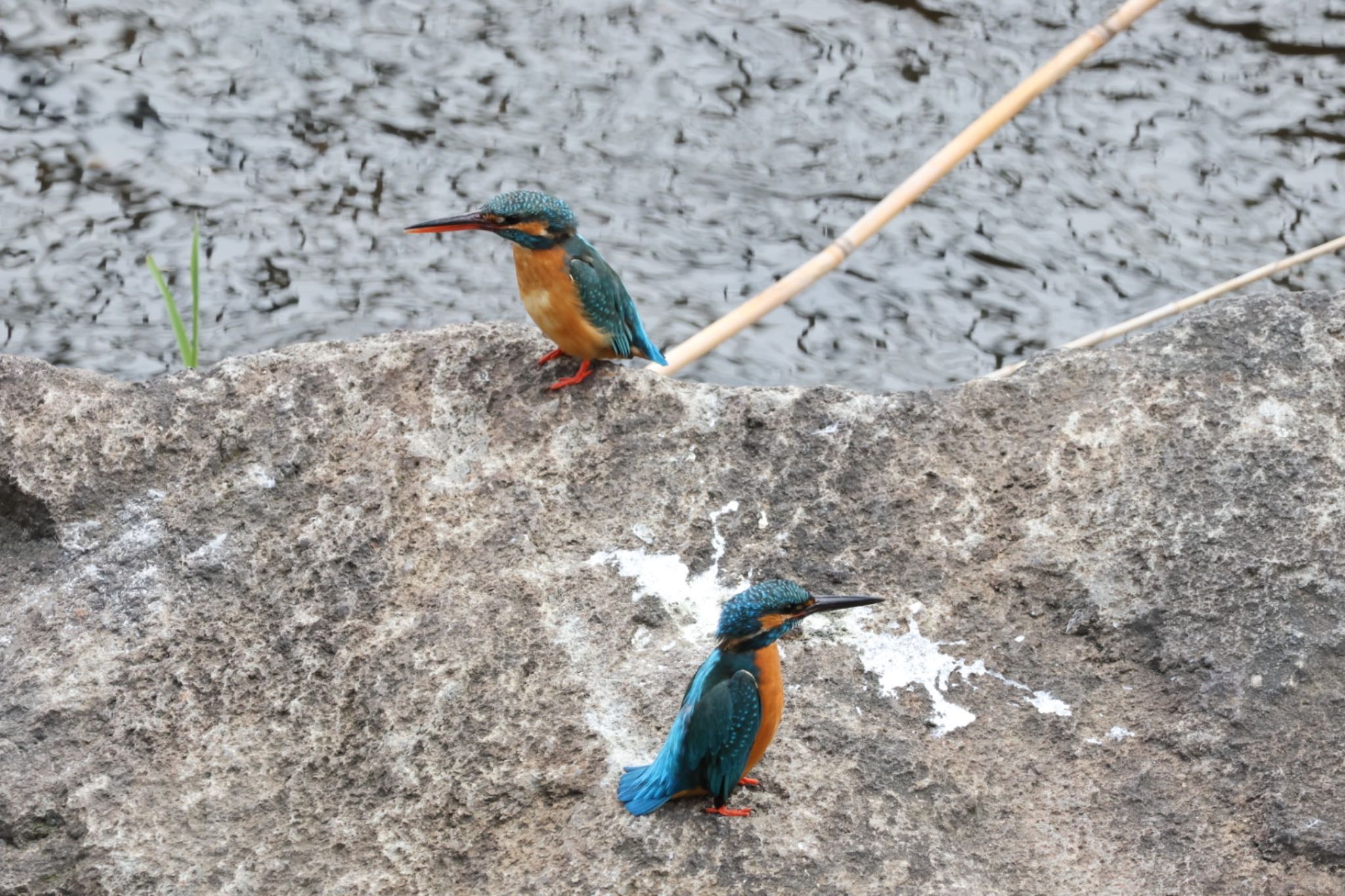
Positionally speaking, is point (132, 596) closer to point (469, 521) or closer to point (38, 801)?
point (38, 801)

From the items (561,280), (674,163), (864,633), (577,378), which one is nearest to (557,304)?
(561,280)

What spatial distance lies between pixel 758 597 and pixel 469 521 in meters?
0.93

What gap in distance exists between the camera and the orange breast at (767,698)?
3100 mm

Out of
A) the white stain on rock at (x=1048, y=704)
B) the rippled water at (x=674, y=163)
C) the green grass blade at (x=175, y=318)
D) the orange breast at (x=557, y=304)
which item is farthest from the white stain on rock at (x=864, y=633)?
the rippled water at (x=674, y=163)

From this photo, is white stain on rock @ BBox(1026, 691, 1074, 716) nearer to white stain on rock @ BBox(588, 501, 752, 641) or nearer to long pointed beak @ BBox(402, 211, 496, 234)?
white stain on rock @ BBox(588, 501, 752, 641)

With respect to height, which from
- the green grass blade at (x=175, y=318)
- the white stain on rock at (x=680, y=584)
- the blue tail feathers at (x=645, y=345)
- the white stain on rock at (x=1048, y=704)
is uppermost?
the blue tail feathers at (x=645, y=345)

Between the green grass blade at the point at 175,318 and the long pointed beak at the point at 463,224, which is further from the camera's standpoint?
the green grass blade at the point at 175,318

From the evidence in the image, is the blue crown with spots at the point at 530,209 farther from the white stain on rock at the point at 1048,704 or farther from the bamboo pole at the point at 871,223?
the white stain on rock at the point at 1048,704

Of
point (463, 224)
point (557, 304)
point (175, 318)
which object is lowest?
point (175, 318)

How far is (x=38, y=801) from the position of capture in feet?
10.5

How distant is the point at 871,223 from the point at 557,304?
148cm

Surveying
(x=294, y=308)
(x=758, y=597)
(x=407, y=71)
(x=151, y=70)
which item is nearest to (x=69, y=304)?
(x=294, y=308)

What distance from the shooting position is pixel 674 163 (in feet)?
22.9

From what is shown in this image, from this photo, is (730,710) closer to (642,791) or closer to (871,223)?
(642,791)
